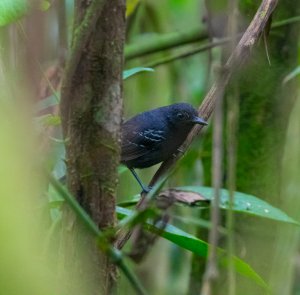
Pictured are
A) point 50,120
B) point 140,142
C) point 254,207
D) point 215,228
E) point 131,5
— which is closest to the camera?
point 215,228

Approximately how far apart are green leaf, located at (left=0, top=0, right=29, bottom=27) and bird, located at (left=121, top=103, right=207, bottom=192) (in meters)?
1.47

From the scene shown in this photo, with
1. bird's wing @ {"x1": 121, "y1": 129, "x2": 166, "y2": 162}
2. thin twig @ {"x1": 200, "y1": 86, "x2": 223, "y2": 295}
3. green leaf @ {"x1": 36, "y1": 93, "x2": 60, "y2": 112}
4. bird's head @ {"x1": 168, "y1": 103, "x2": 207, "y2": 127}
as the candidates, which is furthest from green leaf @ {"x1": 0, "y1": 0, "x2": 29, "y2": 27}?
bird's wing @ {"x1": 121, "y1": 129, "x2": 166, "y2": 162}

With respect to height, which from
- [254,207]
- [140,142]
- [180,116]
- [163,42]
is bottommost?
[254,207]

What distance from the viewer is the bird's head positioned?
280cm

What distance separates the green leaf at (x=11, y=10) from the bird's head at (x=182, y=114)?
1.43 meters

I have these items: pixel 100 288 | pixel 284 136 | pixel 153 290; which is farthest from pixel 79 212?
pixel 153 290

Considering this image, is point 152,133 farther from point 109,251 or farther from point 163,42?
point 109,251

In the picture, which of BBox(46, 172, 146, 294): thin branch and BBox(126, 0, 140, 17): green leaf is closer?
BBox(46, 172, 146, 294): thin branch

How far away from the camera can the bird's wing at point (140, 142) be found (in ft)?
9.62

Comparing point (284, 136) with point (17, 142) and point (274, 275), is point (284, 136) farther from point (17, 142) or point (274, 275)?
point (17, 142)

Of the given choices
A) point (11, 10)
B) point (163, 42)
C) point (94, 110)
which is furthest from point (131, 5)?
point (94, 110)

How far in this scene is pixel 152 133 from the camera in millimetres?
3016

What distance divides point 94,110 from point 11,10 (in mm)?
340

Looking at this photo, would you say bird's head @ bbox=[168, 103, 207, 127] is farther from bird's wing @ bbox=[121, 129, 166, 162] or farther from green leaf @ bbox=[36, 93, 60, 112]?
green leaf @ bbox=[36, 93, 60, 112]
